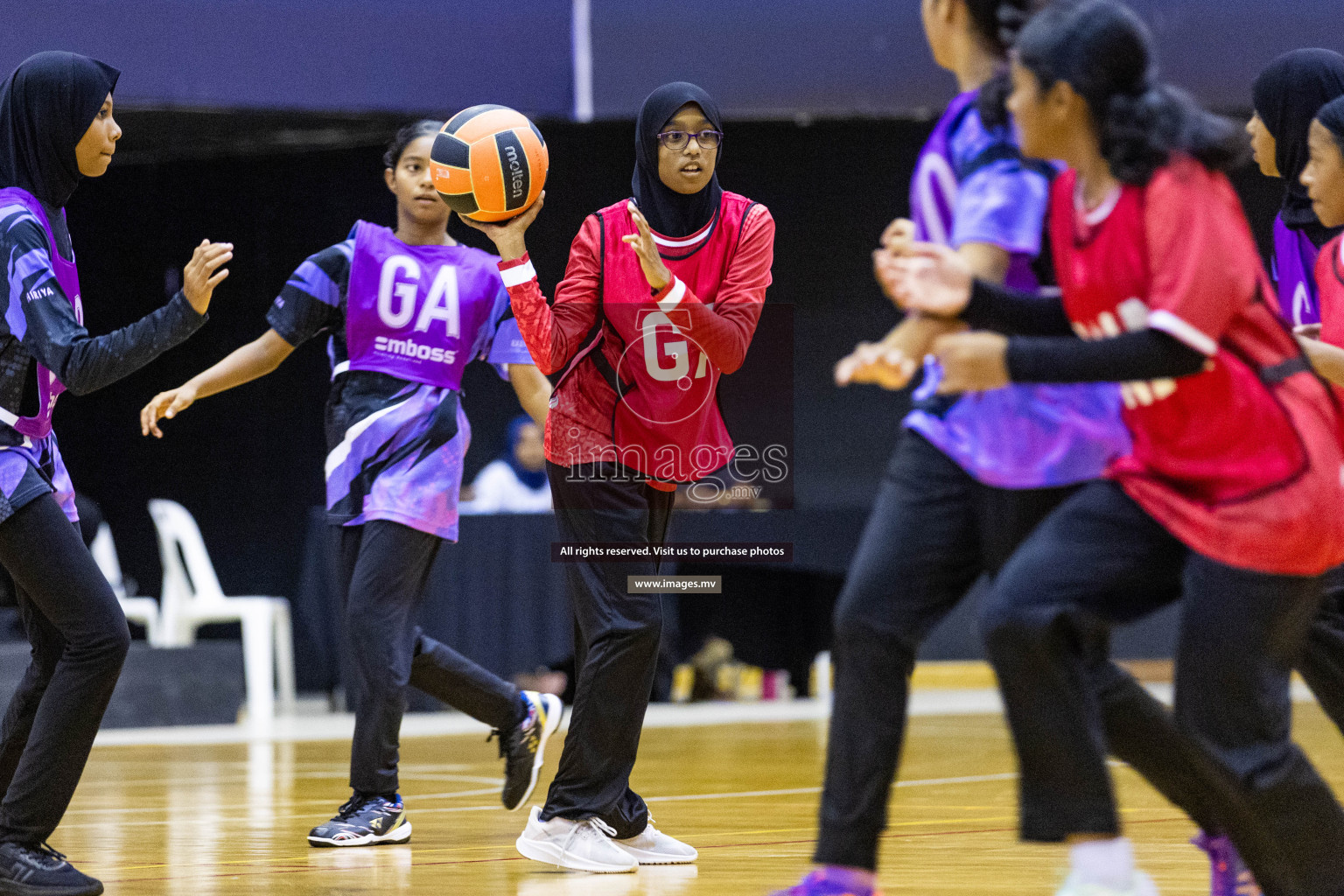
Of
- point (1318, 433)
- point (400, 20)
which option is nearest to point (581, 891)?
point (1318, 433)

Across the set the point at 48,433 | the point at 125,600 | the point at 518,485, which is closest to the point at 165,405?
the point at 48,433

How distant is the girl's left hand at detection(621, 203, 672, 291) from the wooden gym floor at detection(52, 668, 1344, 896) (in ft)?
4.62

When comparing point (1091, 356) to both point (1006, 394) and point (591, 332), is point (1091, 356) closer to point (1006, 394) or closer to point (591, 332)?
point (1006, 394)

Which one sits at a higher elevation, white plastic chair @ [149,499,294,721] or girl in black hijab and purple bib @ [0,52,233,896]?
girl in black hijab and purple bib @ [0,52,233,896]

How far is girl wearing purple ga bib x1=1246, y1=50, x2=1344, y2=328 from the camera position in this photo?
4.20 meters

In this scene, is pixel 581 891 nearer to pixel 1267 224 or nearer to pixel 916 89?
pixel 916 89

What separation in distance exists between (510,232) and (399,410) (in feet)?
3.81

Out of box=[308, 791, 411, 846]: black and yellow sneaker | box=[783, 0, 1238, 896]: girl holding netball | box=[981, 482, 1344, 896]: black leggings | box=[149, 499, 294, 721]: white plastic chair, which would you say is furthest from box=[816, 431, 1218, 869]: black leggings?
box=[149, 499, 294, 721]: white plastic chair

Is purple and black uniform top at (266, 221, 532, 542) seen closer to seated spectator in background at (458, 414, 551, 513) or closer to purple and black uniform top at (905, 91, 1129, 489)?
purple and black uniform top at (905, 91, 1129, 489)

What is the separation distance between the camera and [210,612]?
10.3 m

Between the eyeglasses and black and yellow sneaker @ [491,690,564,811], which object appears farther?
black and yellow sneaker @ [491,690,564,811]

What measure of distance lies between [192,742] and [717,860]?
5.23 metres

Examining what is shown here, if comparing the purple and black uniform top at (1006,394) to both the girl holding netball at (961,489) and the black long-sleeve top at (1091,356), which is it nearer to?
the girl holding netball at (961,489)

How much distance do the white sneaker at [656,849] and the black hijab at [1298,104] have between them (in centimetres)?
230
